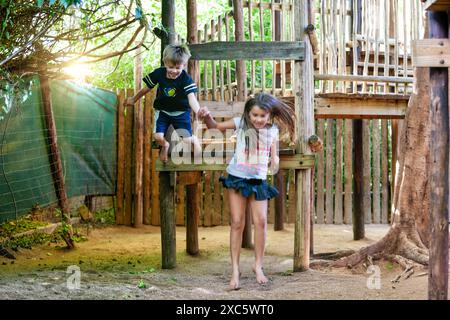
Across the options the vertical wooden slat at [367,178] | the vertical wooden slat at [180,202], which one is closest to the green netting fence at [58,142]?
the vertical wooden slat at [180,202]

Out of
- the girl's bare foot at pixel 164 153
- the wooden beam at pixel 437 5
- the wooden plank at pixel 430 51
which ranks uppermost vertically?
the wooden beam at pixel 437 5

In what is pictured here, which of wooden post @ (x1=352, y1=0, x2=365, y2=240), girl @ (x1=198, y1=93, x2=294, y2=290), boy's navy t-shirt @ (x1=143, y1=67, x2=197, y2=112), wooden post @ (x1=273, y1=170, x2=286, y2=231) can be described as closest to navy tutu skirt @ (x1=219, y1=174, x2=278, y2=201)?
girl @ (x1=198, y1=93, x2=294, y2=290)

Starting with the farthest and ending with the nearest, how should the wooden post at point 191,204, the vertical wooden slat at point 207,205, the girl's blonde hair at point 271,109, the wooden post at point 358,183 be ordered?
the vertical wooden slat at point 207,205 < the wooden post at point 358,183 < the wooden post at point 191,204 < the girl's blonde hair at point 271,109

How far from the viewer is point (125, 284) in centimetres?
555

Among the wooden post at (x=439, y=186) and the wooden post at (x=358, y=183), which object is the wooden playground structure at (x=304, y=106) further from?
the wooden post at (x=439, y=186)

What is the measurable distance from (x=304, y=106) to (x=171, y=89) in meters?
1.40

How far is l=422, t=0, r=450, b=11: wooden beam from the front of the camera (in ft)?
14.4

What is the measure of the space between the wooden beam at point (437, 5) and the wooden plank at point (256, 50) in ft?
6.45

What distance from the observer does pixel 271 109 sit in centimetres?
547

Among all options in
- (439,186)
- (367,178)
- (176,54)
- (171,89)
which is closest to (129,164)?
(367,178)

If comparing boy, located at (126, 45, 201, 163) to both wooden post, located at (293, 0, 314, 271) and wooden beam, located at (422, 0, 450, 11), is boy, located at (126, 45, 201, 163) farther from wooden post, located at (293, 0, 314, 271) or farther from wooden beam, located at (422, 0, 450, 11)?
wooden beam, located at (422, 0, 450, 11)

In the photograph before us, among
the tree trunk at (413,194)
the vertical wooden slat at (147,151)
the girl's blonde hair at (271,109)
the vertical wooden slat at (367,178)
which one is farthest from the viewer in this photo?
the vertical wooden slat at (367,178)

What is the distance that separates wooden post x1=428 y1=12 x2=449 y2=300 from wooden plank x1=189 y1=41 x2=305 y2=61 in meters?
2.06

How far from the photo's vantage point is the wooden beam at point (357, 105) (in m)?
7.80
